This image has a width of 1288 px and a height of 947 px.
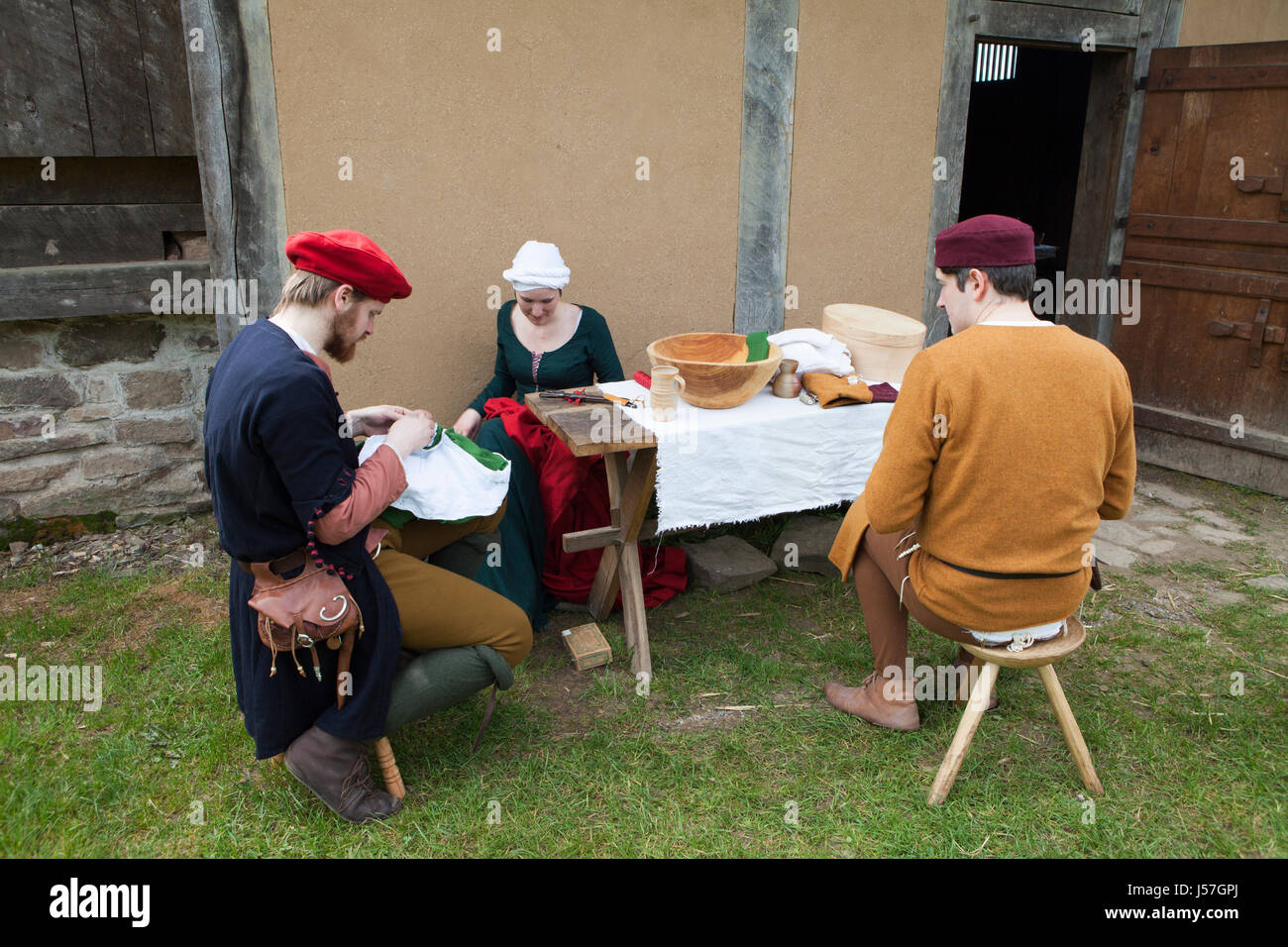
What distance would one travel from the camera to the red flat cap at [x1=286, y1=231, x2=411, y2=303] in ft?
7.43

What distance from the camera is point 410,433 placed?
2611mm

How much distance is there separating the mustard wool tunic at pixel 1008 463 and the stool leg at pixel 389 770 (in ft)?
5.01

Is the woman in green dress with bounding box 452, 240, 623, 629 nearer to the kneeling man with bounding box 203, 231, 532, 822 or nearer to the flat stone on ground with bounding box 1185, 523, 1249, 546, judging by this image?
the kneeling man with bounding box 203, 231, 532, 822

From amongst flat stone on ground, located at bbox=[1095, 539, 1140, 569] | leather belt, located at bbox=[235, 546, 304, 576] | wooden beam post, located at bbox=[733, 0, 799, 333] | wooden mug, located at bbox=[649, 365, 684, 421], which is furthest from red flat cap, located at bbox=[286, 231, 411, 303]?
flat stone on ground, located at bbox=[1095, 539, 1140, 569]

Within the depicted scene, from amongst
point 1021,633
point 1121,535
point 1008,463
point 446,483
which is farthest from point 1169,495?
point 446,483

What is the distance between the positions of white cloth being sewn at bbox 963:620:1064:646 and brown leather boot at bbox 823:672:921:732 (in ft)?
1.93

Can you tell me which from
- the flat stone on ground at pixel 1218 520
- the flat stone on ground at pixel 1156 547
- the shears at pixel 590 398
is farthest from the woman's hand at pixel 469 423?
the flat stone on ground at pixel 1218 520

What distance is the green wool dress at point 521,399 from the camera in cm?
372

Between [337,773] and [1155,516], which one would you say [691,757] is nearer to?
[337,773]

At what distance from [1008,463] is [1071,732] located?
0.96m

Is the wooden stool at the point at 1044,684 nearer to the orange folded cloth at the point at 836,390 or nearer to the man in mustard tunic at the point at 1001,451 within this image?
the man in mustard tunic at the point at 1001,451

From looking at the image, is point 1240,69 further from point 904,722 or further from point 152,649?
point 152,649

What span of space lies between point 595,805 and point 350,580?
1010 mm
